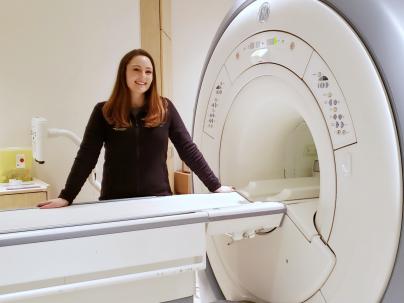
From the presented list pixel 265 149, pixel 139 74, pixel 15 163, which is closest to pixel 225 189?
pixel 265 149

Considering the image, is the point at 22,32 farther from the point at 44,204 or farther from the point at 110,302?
the point at 110,302

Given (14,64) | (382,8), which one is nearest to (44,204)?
(382,8)

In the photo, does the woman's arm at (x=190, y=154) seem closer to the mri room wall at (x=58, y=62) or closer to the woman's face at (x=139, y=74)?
the woman's face at (x=139, y=74)

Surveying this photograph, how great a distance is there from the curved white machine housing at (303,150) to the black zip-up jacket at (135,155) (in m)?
0.07

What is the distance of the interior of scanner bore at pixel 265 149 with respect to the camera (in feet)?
4.55

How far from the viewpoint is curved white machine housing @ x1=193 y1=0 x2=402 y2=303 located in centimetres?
90

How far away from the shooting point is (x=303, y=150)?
1.66 metres

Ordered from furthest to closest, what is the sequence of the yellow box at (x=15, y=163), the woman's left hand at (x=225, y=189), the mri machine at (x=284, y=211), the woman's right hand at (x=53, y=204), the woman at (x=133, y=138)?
the yellow box at (x=15, y=163), the woman at (x=133, y=138), the woman's left hand at (x=225, y=189), the woman's right hand at (x=53, y=204), the mri machine at (x=284, y=211)

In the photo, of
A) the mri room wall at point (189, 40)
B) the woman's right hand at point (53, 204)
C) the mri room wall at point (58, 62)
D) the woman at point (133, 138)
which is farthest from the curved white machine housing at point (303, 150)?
the mri room wall at point (189, 40)

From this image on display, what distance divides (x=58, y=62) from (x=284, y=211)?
9.35 ft

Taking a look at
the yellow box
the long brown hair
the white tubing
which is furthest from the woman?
the yellow box

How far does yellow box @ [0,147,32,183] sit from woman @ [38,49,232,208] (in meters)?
1.72

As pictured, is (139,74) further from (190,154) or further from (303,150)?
(303,150)

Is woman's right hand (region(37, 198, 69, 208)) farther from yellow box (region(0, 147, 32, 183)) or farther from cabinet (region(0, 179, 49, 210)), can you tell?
yellow box (region(0, 147, 32, 183))
